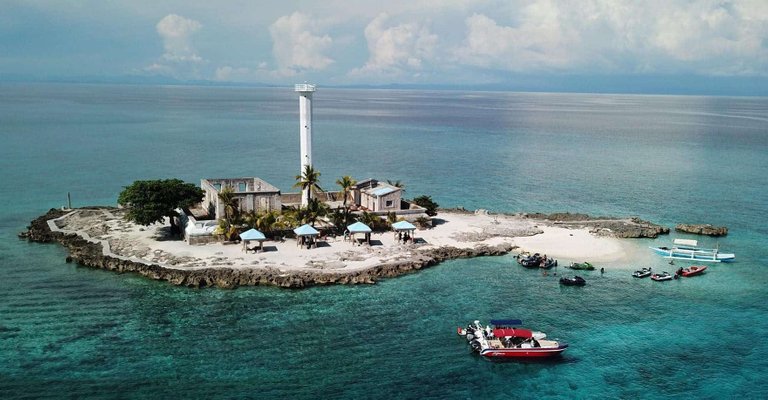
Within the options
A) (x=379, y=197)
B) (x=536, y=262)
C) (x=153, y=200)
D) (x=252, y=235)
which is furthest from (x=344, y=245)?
→ (x=153, y=200)

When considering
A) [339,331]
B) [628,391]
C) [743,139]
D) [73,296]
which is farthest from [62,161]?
[743,139]

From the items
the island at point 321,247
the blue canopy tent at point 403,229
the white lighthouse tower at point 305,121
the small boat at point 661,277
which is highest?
the white lighthouse tower at point 305,121

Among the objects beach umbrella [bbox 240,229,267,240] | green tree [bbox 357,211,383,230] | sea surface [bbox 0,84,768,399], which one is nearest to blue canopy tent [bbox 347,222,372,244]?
green tree [bbox 357,211,383,230]

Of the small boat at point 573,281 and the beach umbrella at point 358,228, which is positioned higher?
the beach umbrella at point 358,228

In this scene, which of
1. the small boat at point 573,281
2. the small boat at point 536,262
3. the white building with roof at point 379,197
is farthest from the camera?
the white building with roof at point 379,197

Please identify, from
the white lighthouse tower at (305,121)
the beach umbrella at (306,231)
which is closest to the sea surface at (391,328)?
the beach umbrella at (306,231)

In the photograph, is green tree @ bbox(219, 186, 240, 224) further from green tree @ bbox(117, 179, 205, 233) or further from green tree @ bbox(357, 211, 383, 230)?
green tree @ bbox(357, 211, 383, 230)

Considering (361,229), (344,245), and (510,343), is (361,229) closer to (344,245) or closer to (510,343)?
(344,245)

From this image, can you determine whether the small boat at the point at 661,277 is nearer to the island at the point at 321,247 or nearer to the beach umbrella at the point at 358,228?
the island at the point at 321,247
